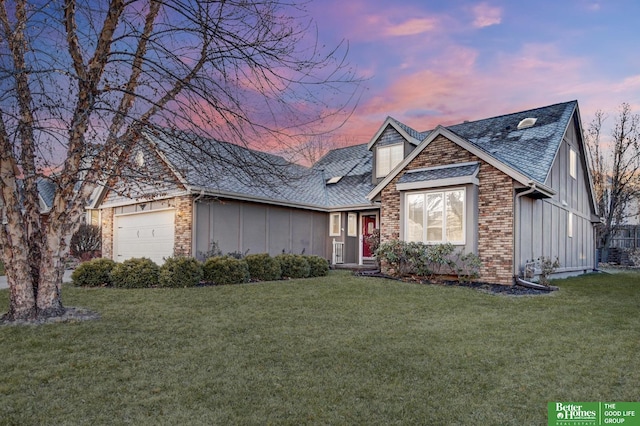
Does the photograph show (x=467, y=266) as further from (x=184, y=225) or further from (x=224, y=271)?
(x=184, y=225)

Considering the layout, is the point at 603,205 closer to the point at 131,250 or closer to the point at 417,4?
the point at 417,4

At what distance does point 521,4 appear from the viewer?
10000 mm

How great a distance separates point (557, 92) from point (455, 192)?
7242 mm

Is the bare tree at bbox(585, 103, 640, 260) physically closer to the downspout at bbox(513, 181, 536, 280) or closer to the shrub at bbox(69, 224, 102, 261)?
the downspout at bbox(513, 181, 536, 280)

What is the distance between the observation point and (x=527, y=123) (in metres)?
14.8

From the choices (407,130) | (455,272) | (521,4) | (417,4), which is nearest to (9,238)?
(417,4)

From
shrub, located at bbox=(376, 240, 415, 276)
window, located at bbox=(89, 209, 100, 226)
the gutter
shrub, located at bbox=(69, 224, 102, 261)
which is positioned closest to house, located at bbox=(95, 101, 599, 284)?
the gutter

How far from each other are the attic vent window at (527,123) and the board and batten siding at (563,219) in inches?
49.4

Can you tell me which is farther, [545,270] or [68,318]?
[545,270]

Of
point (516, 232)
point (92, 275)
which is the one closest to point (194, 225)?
point (92, 275)

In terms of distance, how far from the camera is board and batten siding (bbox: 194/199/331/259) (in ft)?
45.8

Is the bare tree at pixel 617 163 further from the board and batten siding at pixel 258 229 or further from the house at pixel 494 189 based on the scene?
the board and batten siding at pixel 258 229

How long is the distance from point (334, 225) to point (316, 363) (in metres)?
14.3

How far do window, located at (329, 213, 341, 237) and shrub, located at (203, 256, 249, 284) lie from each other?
7582mm
